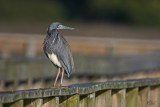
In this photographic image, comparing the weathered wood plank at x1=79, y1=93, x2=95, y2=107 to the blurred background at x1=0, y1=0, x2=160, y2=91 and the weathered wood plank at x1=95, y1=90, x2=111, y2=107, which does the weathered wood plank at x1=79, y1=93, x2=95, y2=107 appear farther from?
the blurred background at x1=0, y1=0, x2=160, y2=91

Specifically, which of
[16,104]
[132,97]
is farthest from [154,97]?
[16,104]

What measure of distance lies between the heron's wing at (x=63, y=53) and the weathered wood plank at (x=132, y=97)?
86 centimetres

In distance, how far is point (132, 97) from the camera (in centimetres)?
666

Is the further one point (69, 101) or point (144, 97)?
point (144, 97)

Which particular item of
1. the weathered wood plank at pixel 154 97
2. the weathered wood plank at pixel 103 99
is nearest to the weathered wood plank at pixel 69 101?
the weathered wood plank at pixel 103 99

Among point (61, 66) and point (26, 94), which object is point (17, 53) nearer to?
point (61, 66)

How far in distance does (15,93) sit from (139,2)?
133 ft

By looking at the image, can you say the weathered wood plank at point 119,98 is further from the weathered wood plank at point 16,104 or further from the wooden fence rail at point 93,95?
the weathered wood plank at point 16,104

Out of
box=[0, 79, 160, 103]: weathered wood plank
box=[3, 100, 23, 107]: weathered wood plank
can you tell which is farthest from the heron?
box=[3, 100, 23, 107]: weathered wood plank

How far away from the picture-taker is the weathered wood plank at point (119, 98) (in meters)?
6.46

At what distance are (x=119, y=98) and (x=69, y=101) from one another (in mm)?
848

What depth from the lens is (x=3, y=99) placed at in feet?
15.7

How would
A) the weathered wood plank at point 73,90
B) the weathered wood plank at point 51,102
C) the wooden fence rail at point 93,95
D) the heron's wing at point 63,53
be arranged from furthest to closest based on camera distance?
the heron's wing at point 63,53
the weathered wood plank at point 51,102
the wooden fence rail at point 93,95
the weathered wood plank at point 73,90

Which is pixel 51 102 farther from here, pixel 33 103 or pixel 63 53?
pixel 63 53
